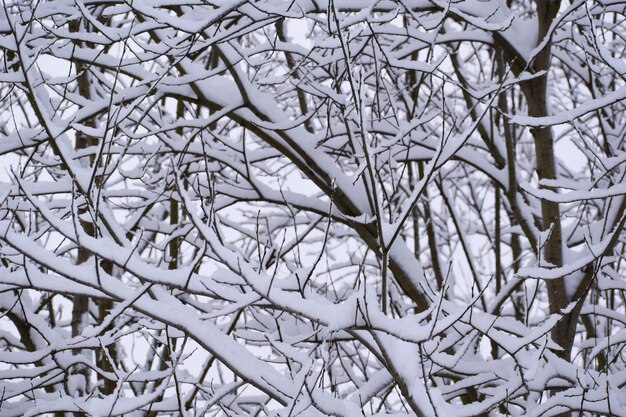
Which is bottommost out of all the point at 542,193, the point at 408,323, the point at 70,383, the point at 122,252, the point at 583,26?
the point at 408,323

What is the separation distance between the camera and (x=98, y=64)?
3.70 meters

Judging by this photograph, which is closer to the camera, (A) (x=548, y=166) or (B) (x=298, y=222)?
(A) (x=548, y=166)

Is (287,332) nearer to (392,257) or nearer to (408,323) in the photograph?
(392,257)

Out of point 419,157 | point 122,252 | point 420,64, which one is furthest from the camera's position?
point 419,157

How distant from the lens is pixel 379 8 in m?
3.89

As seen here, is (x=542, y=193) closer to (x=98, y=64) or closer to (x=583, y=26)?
(x=583, y=26)

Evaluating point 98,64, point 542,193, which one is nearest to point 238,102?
point 98,64

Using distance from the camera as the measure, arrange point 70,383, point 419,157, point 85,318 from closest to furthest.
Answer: point 419,157 < point 70,383 < point 85,318

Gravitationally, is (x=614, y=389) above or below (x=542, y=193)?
below

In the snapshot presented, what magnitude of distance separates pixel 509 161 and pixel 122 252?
3023 mm

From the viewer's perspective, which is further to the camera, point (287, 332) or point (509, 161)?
point (509, 161)

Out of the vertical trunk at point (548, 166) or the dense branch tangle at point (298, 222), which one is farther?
the vertical trunk at point (548, 166)

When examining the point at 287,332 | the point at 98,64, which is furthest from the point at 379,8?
the point at 287,332

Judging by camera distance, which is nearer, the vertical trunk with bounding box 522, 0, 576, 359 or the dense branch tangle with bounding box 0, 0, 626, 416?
the dense branch tangle with bounding box 0, 0, 626, 416
